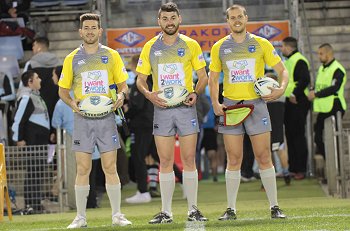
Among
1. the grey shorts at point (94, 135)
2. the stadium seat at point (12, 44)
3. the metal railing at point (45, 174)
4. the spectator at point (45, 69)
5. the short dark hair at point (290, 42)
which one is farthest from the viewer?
the stadium seat at point (12, 44)

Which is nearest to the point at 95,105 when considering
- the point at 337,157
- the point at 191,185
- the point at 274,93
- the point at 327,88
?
the point at 191,185

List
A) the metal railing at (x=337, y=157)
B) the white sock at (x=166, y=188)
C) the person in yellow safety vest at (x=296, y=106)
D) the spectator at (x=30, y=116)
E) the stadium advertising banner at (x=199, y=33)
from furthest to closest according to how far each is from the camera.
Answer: the stadium advertising banner at (x=199, y=33), the person in yellow safety vest at (x=296, y=106), the spectator at (x=30, y=116), the metal railing at (x=337, y=157), the white sock at (x=166, y=188)

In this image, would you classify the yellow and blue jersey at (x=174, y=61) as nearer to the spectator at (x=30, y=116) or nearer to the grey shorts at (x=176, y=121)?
the grey shorts at (x=176, y=121)

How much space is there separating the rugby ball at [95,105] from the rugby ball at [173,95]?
548 millimetres

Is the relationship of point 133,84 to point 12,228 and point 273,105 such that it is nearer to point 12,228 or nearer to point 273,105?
point 273,105

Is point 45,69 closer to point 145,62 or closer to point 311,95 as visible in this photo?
point 311,95

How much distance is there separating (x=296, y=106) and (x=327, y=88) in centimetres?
104

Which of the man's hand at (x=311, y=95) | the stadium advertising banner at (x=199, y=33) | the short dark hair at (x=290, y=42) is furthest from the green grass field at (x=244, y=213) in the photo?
the stadium advertising banner at (x=199, y=33)

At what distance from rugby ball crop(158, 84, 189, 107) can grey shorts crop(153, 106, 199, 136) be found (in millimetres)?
120

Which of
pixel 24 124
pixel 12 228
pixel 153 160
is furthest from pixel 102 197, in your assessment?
pixel 12 228

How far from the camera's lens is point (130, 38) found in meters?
20.3

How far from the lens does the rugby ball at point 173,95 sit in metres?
12.6

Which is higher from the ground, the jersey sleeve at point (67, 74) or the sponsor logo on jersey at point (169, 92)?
the jersey sleeve at point (67, 74)

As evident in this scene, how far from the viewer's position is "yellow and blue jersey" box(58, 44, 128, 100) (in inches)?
500
